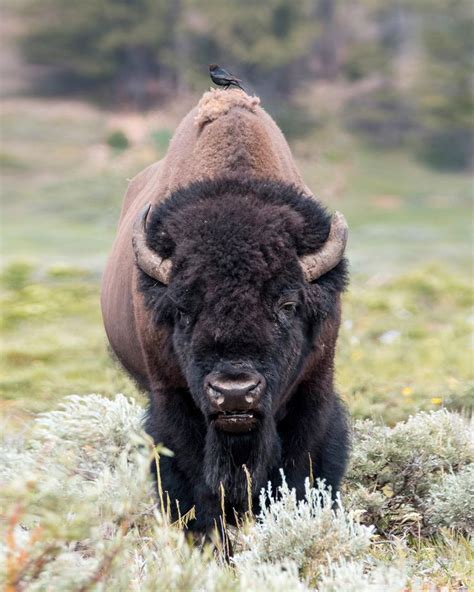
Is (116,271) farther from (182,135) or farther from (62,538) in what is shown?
(62,538)

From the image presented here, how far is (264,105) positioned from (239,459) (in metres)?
38.4

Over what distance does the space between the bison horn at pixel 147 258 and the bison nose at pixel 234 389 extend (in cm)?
76

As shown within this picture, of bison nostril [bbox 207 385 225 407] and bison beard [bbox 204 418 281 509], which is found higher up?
bison nostril [bbox 207 385 225 407]

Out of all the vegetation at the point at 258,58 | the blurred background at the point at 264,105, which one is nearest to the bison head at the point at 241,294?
the blurred background at the point at 264,105

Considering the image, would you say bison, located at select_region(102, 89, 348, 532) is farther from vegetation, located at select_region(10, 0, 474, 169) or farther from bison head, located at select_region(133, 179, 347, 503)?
vegetation, located at select_region(10, 0, 474, 169)

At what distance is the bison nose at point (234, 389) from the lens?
4.26 metres

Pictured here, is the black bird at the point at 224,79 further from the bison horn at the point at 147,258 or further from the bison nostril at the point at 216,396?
the bison nostril at the point at 216,396

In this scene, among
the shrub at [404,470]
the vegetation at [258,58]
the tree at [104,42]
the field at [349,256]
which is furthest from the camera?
the tree at [104,42]

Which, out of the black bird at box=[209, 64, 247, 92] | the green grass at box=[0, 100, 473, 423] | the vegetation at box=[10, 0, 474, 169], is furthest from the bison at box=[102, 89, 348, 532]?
the vegetation at box=[10, 0, 474, 169]

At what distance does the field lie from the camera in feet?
30.9

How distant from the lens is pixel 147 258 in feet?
16.3

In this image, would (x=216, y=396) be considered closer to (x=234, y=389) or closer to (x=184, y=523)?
(x=234, y=389)

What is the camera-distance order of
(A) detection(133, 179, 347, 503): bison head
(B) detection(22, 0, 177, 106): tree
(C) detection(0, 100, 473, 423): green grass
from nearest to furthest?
(A) detection(133, 179, 347, 503): bison head → (C) detection(0, 100, 473, 423): green grass → (B) detection(22, 0, 177, 106): tree

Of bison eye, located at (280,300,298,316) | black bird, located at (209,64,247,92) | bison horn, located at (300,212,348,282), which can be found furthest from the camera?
black bird, located at (209,64,247,92)
